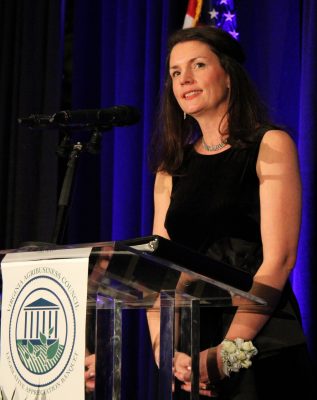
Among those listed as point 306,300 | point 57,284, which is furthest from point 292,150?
point 57,284

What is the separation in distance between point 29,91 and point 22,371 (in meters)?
2.47

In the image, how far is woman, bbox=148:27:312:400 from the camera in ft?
5.87

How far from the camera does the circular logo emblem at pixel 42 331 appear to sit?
137 cm

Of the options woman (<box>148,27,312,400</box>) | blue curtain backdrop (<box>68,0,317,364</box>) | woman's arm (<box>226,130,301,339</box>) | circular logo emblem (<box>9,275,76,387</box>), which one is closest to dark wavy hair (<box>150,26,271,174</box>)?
woman (<box>148,27,312,400</box>)

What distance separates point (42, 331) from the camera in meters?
1.40

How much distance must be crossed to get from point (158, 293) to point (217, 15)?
1917 millimetres

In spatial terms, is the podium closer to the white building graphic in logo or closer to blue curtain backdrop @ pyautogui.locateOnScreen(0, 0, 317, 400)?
the white building graphic in logo

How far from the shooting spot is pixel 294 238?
1.99m

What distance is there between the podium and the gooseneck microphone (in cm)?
43

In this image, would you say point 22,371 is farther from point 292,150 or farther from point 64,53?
point 64,53

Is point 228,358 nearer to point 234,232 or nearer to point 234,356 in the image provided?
point 234,356

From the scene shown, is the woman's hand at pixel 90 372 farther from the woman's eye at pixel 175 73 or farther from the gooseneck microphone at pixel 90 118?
the woman's eye at pixel 175 73

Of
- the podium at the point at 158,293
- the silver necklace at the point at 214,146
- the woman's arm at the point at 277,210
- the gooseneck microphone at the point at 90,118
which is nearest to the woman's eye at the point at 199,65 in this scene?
the silver necklace at the point at 214,146

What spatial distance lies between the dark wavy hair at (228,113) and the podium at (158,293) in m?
0.82
